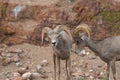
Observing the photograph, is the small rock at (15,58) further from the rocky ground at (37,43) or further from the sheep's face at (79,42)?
the sheep's face at (79,42)

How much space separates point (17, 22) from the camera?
53.6 feet

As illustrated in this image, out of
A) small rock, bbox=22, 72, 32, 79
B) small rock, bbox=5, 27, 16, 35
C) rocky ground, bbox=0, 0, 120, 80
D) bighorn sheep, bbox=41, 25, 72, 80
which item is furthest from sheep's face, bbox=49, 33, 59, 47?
small rock, bbox=5, 27, 16, 35

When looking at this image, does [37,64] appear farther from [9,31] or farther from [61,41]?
[61,41]

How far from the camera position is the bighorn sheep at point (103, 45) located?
12.9 m

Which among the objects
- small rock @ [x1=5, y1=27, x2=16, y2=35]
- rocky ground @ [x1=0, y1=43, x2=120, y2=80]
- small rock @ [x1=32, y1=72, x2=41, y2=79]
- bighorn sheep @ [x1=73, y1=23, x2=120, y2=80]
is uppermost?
small rock @ [x1=5, y1=27, x2=16, y2=35]

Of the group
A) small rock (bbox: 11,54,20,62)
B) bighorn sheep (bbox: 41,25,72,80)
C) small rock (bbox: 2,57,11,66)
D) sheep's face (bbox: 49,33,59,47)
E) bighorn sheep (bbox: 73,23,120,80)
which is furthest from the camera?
small rock (bbox: 11,54,20,62)

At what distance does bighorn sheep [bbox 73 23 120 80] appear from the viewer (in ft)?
42.4

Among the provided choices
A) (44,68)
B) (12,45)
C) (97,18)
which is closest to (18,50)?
(12,45)

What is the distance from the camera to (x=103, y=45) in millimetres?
13195

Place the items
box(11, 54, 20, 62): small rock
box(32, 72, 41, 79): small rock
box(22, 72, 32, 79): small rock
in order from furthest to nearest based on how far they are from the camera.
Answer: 1. box(11, 54, 20, 62): small rock
2. box(32, 72, 41, 79): small rock
3. box(22, 72, 32, 79): small rock

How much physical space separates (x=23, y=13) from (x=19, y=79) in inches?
148

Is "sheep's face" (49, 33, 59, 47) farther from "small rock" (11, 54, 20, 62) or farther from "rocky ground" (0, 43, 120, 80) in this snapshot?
"small rock" (11, 54, 20, 62)

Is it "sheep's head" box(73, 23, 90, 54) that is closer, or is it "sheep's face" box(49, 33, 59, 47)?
"sheep's face" box(49, 33, 59, 47)

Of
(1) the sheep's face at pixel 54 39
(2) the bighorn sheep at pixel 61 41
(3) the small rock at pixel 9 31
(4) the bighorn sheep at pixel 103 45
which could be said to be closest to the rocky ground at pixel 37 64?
(3) the small rock at pixel 9 31
